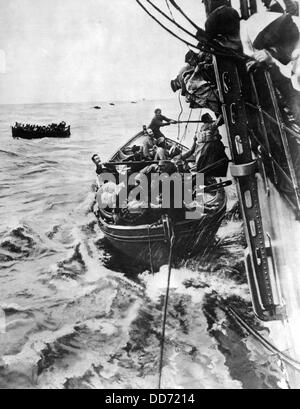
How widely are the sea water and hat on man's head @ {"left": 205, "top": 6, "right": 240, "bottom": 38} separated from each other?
80 cm

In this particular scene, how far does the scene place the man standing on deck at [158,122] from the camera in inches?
166

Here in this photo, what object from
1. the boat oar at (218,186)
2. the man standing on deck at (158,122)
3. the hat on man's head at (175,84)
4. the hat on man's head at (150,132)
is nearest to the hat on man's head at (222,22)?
the hat on man's head at (175,84)

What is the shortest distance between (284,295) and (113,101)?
2632 millimetres

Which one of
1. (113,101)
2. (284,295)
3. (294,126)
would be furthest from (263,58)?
(284,295)

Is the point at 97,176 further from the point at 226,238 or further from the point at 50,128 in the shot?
the point at 226,238

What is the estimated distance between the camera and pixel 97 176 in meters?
4.16

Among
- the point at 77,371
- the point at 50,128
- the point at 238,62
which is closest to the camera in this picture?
the point at 77,371

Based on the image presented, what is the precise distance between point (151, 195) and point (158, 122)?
0.77 m

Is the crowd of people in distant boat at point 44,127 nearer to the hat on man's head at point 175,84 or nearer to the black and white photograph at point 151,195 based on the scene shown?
the black and white photograph at point 151,195

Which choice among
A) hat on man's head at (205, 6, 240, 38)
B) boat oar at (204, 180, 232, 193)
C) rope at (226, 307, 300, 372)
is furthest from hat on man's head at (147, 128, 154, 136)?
rope at (226, 307, 300, 372)

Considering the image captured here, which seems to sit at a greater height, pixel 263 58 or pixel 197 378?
pixel 263 58

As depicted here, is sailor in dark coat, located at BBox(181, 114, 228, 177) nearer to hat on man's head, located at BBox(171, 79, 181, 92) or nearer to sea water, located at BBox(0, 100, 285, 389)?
sea water, located at BBox(0, 100, 285, 389)

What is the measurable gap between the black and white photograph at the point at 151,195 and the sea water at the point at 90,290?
0.01 m

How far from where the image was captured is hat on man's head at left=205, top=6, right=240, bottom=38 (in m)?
3.94
